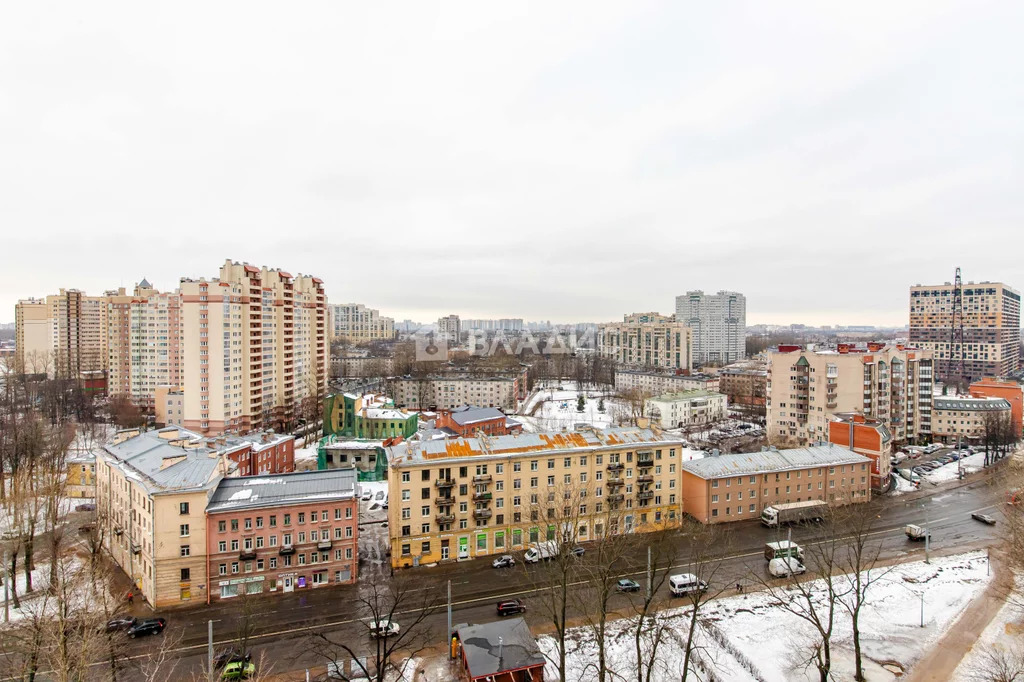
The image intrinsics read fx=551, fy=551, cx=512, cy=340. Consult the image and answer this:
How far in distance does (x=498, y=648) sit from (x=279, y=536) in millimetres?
9603

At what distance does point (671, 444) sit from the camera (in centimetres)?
2533

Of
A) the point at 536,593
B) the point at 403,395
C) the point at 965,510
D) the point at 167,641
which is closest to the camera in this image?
the point at 167,641

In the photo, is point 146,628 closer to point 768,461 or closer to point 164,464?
point 164,464

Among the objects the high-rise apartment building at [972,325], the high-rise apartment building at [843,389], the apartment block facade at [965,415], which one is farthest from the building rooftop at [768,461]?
the high-rise apartment building at [972,325]

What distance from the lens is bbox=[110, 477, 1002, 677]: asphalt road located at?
640 inches

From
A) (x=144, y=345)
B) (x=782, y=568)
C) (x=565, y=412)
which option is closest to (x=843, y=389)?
(x=782, y=568)

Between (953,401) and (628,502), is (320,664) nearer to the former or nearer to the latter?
(628,502)

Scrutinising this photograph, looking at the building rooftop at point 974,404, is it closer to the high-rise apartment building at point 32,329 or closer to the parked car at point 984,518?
the parked car at point 984,518

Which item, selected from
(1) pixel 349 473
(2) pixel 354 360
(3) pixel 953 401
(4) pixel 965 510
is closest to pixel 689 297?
(2) pixel 354 360

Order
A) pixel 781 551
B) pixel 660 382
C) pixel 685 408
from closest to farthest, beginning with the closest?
pixel 781 551, pixel 685 408, pixel 660 382

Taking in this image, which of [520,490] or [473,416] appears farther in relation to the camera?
[473,416]

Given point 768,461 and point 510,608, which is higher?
point 768,461

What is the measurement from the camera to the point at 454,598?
63.2 ft

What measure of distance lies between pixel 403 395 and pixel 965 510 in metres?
51.9
